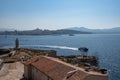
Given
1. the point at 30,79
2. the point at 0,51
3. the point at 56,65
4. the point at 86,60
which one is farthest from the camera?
the point at 0,51

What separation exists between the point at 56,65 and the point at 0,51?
63.0 metres

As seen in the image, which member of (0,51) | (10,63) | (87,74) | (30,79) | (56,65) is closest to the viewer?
(87,74)

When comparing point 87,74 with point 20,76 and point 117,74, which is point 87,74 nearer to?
point 20,76

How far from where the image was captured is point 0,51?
289ft

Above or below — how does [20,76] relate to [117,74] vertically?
above

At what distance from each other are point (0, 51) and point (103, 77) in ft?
236

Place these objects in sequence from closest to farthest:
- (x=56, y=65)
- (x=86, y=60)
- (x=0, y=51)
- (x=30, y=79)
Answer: (x=56, y=65), (x=30, y=79), (x=86, y=60), (x=0, y=51)

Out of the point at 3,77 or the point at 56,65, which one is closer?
the point at 56,65

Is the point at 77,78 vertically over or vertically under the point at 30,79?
over

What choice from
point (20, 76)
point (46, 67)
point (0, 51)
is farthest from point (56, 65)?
A: point (0, 51)

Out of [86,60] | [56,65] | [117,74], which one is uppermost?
[56,65]

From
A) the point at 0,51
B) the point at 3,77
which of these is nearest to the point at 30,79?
the point at 3,77

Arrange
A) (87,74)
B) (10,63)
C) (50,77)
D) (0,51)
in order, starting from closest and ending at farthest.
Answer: (87,74) → (50,77) → (10,63) → (0,51)

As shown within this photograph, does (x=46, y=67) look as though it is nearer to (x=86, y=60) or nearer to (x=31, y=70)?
(x=31, y=70)
